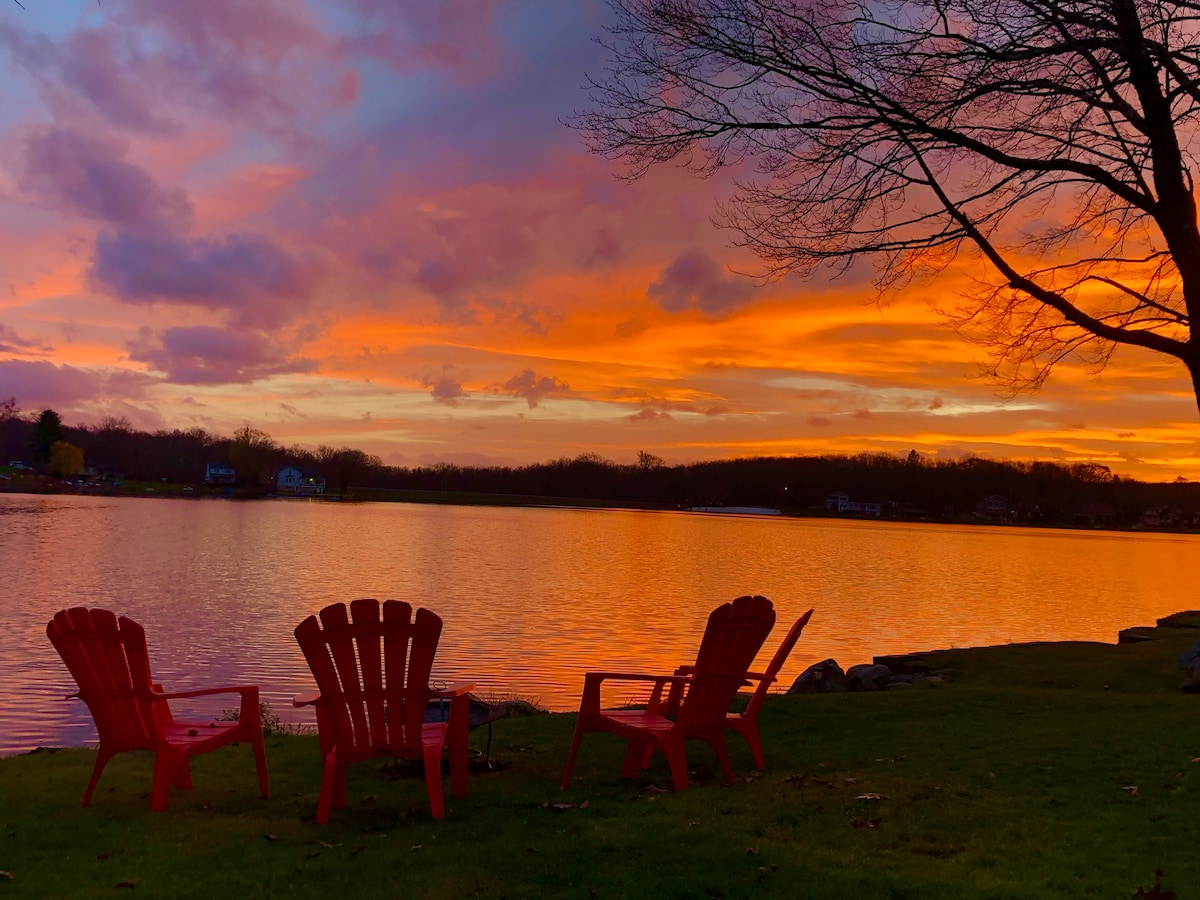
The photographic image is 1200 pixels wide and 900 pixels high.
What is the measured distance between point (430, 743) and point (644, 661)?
1082 centimetres

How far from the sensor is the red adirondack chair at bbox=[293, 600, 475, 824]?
17.5 ft

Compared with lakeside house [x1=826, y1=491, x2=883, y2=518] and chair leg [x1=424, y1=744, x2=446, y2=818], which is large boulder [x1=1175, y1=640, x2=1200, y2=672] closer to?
chair leg [x1=424, y1=744, x2=446, y2=818]

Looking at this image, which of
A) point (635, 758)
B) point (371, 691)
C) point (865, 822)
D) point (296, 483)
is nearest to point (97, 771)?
point (371, 691)

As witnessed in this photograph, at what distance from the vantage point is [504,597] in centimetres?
2514

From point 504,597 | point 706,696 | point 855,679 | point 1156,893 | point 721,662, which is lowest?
point 504,597

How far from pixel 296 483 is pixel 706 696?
15994 centimetres

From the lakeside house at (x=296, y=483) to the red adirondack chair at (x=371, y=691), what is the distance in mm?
156313

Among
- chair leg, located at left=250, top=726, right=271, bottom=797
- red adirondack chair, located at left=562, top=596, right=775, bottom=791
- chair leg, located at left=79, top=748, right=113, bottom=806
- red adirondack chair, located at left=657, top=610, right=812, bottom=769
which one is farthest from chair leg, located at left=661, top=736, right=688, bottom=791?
chair leg, located at left=79, top=748, right=113, bottom=806

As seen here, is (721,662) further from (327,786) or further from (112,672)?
(112,672)

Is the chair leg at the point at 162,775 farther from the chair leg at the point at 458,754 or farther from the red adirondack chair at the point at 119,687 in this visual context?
the chair leg at the point at 458,754

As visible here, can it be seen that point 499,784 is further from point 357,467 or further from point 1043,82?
point 357,467

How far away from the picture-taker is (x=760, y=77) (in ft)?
23.2

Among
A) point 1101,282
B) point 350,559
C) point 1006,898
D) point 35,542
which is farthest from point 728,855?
point 35,542

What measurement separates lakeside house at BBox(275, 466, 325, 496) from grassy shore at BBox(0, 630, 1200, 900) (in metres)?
155
